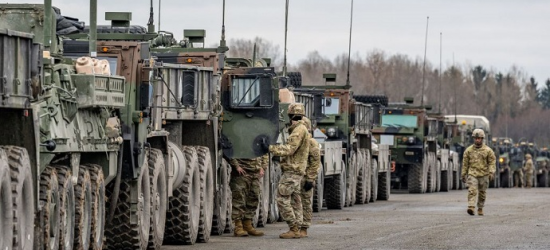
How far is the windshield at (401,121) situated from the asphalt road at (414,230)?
12064 millimetres

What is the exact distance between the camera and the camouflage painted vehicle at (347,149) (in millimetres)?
33188

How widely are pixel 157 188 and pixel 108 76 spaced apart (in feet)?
11.1

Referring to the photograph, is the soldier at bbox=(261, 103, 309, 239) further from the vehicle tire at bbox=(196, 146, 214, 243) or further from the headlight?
the headlight

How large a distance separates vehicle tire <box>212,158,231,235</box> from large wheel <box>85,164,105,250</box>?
17.8 feet

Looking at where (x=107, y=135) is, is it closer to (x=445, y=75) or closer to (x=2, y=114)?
(x=2, y=114)

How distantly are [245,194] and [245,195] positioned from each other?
13 millimetres

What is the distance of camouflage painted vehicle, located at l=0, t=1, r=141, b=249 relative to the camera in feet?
45.9

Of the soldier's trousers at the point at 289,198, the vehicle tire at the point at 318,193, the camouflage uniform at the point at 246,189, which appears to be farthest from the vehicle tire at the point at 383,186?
the soldier's trousers at the point at 289,198

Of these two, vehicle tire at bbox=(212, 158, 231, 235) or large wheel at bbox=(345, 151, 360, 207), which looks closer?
vehicle tire at bbox=(212, 158, 231, 235)

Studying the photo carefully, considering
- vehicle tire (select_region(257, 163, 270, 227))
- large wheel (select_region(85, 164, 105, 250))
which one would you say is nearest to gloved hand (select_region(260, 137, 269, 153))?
vehicle tire (select_region(257, 163, 270, 227))

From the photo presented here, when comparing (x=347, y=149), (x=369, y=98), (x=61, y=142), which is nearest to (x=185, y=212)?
(x=61, y=142)

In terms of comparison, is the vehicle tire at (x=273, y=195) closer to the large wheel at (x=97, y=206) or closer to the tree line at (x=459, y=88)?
the large wheel at (x=97, y=206)

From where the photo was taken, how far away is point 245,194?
22891mm

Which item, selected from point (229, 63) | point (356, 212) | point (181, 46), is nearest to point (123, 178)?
point (181, 46)
